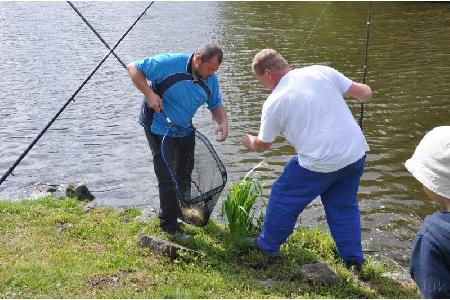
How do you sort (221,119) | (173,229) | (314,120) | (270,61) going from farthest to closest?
(173,229) < (221,119) < (270,61) < (314,120)

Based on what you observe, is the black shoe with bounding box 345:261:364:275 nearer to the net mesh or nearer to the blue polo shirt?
the net mesh

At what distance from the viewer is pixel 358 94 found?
5.20m

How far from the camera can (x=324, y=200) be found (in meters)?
5.48

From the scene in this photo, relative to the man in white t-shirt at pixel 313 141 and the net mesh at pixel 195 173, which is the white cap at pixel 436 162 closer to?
the man in white t-shirt at pixel 313 141

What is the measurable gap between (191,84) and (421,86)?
33.1 feet

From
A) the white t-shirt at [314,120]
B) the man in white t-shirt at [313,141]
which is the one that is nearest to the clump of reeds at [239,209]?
the man in white t-shirt at [313,141]

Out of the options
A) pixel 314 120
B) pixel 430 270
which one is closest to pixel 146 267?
pixel 314 120

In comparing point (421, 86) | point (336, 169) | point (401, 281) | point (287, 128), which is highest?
point (287, 128)

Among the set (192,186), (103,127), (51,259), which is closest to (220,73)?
(103,127)

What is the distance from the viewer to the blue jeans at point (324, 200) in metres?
5.16

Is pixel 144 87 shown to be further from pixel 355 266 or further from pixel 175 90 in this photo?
pixel 355 266

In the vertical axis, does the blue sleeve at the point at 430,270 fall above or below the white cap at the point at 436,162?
below

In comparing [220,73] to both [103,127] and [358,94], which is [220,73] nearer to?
[103,127]

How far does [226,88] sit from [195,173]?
8.90 metres
